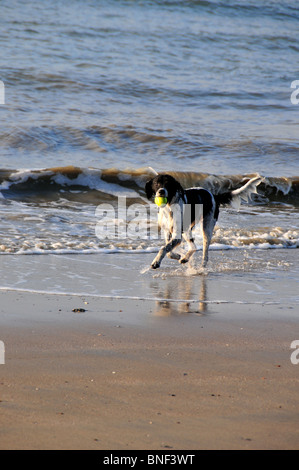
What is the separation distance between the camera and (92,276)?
264 inches

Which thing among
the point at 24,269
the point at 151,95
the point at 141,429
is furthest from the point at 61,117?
the point at 141,429

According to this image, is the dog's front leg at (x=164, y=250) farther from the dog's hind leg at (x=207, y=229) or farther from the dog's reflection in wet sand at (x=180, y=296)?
the dog's hind leg at (x=207, y=229)

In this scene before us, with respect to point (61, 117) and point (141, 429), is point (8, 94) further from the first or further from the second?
point (141, 429)


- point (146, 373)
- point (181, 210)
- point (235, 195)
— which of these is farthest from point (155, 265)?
point (146, 373)

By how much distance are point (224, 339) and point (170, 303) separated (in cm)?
118

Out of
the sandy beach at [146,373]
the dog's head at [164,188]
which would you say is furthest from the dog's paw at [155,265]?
the sandy beach at [146,373]

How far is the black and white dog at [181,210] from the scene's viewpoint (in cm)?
713

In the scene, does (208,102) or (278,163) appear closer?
(278,163)

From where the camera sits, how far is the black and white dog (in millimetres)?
7133

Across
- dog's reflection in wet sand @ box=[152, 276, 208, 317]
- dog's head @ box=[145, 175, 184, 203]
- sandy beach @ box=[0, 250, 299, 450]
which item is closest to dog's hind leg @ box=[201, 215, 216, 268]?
dog's head @ box=[145, 175, 184, 203]

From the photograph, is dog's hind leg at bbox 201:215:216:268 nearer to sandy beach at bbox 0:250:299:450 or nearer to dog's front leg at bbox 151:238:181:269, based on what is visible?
dog's front leg at bbox 151:238:181:269

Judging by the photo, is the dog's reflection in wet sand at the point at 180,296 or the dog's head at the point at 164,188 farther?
the dog's head at the point at 164,188

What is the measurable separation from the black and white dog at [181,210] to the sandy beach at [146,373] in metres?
1.51

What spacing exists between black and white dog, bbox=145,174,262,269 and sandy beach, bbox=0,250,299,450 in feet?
4.95
